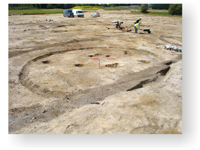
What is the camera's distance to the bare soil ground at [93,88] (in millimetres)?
4105

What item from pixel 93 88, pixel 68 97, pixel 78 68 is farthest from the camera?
pixel 78 68

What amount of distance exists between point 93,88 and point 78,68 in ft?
6.57

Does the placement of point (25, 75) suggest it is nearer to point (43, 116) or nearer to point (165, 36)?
point (43, 116)

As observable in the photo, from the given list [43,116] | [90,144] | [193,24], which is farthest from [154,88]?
[43,116]

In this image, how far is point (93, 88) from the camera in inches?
232

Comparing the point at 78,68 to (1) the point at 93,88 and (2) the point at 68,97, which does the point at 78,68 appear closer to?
(1) the point at 93,88

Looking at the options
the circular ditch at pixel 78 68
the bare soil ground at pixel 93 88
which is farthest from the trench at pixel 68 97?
the circular ditch at pixel 78 68

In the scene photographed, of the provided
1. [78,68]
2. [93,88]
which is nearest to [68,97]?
[93,88]

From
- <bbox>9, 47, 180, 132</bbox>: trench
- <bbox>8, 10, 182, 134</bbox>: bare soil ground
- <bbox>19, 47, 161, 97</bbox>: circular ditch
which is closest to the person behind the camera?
<bbox>8, 10, 182, 134</bbox>: bare soil ground

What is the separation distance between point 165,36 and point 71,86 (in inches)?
447

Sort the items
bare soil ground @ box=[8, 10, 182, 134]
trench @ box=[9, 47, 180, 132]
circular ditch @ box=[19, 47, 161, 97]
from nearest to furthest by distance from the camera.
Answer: bare soil ground @ box=[8, 10, 182, 134] → trench @ box=[9, 47, 180, 132] → circular ditch @ box=[19, 47, 161, 97]

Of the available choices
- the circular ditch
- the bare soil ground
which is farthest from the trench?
the circular ditch

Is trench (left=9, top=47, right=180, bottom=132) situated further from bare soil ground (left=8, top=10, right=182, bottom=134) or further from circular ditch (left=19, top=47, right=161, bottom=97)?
circular ditch (left=19, top=47, right=161, bottom=97)

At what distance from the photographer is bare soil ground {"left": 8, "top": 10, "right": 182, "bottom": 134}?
411 cm
